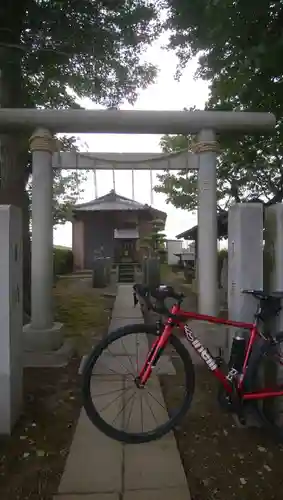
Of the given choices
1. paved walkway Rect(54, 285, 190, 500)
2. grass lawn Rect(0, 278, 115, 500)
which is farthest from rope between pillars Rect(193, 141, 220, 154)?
paved walkway Rect(54, 285, 190, 500)

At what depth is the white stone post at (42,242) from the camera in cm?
514

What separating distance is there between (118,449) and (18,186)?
4889 mm

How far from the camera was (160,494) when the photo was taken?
7.53 ft

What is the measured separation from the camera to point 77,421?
325 centimetres

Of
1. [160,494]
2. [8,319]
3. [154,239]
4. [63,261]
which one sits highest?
[154,239]

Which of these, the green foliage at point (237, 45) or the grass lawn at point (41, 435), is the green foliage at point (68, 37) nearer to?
the green foliage at point (237, 45)

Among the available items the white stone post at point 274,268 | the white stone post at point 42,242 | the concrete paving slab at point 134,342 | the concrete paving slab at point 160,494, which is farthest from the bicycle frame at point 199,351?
the white stone post at point 42,242

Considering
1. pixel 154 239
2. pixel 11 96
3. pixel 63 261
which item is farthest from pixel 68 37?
pixel 63 261

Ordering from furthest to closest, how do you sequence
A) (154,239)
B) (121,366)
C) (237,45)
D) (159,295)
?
(154,239) → (237,45) → (121,366) → (159,295)

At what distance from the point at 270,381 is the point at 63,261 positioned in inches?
738

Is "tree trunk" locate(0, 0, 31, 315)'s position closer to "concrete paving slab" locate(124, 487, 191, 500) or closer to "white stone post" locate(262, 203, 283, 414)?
"white stone post" locate(262, 203, 283, 414)

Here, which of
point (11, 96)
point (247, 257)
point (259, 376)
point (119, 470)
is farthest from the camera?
Answer: point (11, 96)

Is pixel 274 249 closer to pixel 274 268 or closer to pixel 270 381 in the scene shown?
pixel 274 268

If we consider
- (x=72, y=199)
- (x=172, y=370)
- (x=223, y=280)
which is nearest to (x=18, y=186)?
(x=172, y=370)
